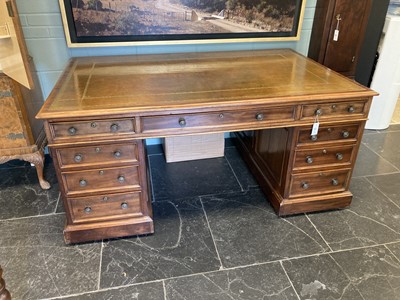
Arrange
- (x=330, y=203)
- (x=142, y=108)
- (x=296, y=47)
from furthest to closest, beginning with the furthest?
(x=296, y=47) → (x=330, y=203) → (x=142, y=108)

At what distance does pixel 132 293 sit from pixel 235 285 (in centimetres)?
49

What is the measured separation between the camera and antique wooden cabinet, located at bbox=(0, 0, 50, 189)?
173 centimetres

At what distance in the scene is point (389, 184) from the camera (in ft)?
7.74

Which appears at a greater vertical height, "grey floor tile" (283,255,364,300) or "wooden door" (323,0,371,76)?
"wooden door" (323,0,371,76)

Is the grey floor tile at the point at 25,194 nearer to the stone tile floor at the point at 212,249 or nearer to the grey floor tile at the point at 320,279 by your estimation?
the stone tile floor at the point at 212,249

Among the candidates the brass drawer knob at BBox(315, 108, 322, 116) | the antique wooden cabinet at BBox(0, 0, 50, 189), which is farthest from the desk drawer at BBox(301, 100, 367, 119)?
the antique wooden cabinet at BBox(0, 0, 50, 189)

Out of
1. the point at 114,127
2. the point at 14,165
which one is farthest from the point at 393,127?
the point at 14,165

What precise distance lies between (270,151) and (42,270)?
1478 mm

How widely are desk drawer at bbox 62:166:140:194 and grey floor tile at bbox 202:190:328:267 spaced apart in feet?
1.91

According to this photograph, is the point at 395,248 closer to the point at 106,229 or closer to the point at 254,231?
the point at 254,231

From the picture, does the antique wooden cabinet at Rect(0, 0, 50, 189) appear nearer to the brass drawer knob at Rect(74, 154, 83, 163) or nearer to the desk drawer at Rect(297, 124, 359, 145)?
the brass drawer knob at Rect(74, 154, 83, 163)

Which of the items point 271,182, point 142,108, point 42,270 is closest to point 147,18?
point 142,108

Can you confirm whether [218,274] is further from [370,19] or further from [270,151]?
[370,19]

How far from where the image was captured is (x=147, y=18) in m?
2.13
